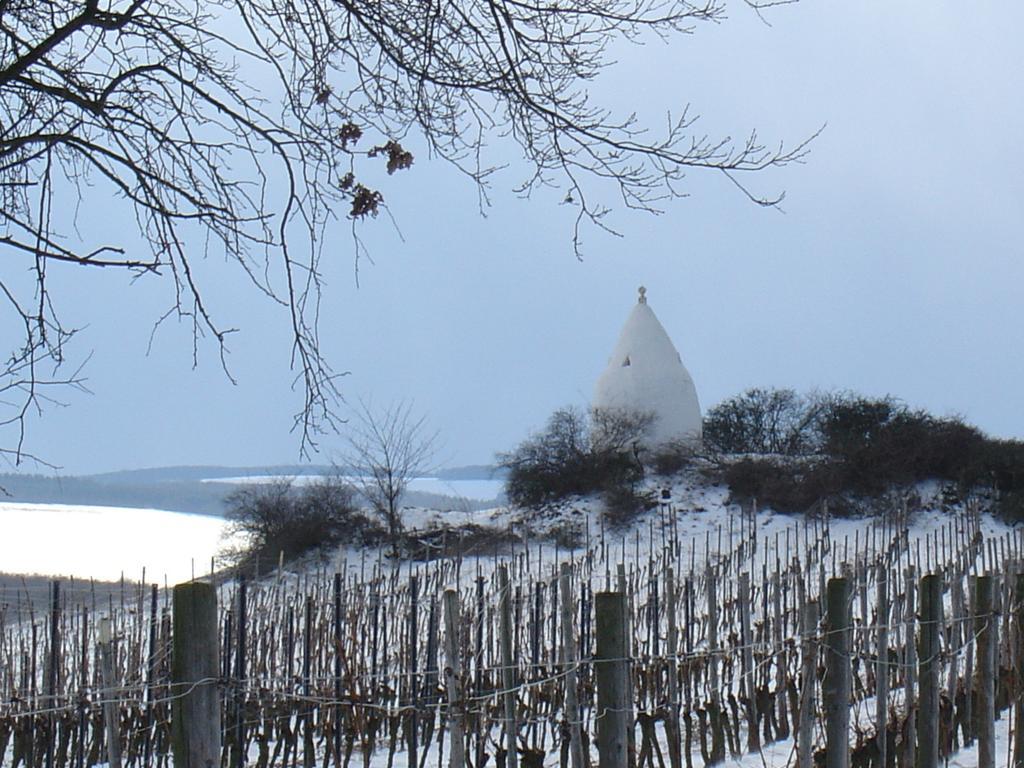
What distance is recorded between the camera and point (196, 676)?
2.83 meters

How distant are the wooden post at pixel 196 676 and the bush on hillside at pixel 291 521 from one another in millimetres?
21864

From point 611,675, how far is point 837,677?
4.02 ft

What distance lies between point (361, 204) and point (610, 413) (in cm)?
2684

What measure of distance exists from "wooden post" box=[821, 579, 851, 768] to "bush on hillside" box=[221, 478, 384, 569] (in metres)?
21.1

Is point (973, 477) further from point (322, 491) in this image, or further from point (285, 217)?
point (285, 217)

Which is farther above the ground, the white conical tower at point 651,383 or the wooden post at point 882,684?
the white conical tower at point 651,383

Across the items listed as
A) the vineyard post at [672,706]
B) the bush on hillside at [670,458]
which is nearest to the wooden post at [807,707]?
the vineyard post at [672,706]

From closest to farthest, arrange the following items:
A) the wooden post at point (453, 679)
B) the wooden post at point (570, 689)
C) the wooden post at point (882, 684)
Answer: the wooden post at point (453, 679) < the wooden post at point (570, 689) < the wooden post at point (882, 684)

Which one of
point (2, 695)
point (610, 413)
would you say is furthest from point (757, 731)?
point (610, 413)

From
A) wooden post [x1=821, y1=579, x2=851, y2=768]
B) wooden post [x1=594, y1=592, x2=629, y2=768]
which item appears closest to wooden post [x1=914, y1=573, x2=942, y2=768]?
wooden post [x1=821, y1=579, x2=851, y2=768]

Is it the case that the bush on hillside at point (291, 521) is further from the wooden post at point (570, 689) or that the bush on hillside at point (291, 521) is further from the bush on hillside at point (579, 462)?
→ the wooden post at point (570, 689)

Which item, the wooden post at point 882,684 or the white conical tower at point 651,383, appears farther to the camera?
the white conical tower at point 651,383

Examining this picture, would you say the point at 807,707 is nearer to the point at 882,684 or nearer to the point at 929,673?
the point at 929,673

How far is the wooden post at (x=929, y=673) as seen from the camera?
4.73 meters
